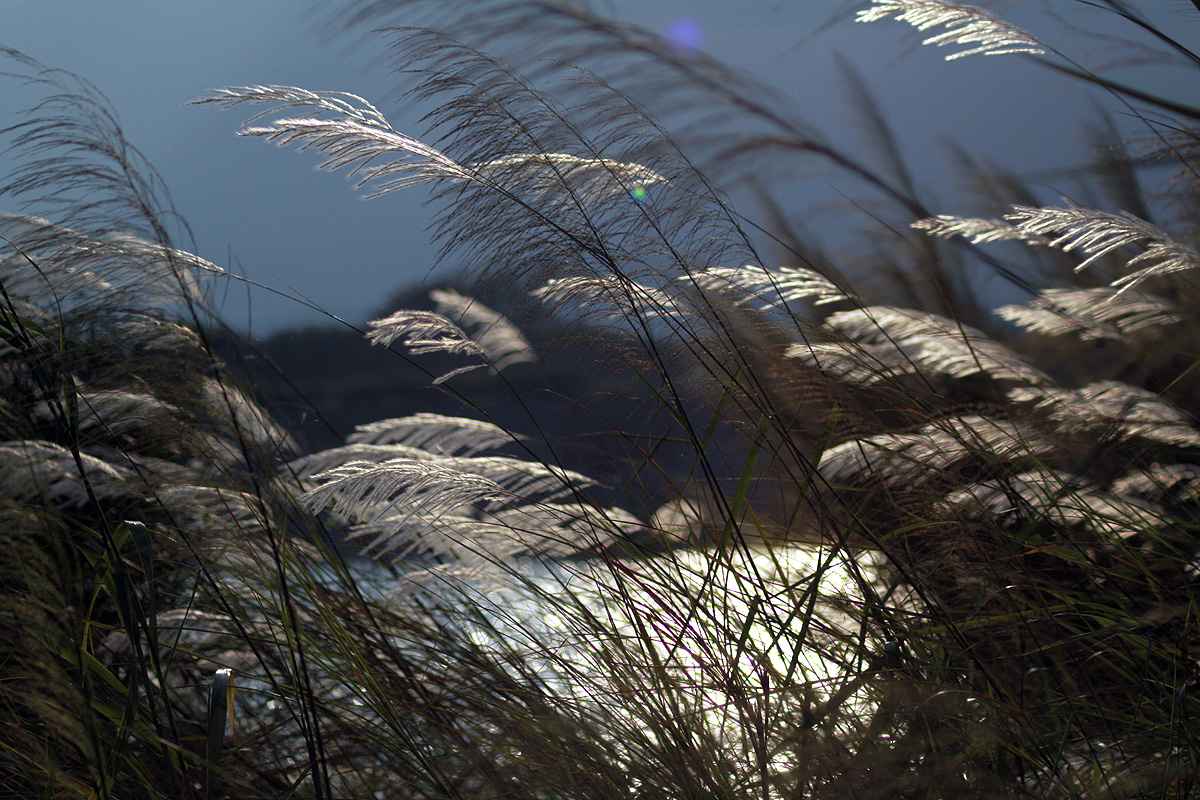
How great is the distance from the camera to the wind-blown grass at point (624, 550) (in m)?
0.90

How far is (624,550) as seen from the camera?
120 centimetres

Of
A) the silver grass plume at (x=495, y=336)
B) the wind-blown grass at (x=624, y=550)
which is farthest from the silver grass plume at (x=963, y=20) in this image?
the silver grass plume at (x=495, y=336)

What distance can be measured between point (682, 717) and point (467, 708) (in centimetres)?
41

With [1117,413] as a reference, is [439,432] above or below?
above

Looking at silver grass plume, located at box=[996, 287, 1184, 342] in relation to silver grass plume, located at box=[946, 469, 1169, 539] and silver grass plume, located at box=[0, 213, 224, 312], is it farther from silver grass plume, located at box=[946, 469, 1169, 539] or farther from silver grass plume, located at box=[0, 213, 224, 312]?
silver grass plume, located at box=[0, 213, 224, 312]

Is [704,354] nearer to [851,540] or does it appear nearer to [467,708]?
[851,540]

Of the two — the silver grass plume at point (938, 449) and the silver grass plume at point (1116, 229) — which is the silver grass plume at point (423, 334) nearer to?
the silver grass plume at point (938, 449)

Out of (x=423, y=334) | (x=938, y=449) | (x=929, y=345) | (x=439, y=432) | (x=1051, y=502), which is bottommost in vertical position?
(x=1051, y=502)

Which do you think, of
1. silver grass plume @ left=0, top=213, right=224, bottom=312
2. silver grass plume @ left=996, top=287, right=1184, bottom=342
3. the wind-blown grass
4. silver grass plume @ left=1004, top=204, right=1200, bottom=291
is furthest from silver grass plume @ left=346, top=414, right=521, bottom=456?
silver grass plume @ left=996, top=287, right=1184, bottom=342

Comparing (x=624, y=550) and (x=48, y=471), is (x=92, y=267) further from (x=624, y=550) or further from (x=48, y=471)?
(x=624, y=550)

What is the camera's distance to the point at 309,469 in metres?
1.32

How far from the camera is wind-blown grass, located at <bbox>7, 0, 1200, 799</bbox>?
2.97 feet

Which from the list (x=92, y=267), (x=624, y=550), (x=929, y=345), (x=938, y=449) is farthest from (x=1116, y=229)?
(x=92, y=267)

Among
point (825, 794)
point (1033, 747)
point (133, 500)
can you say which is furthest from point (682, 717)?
point (133, 500)
